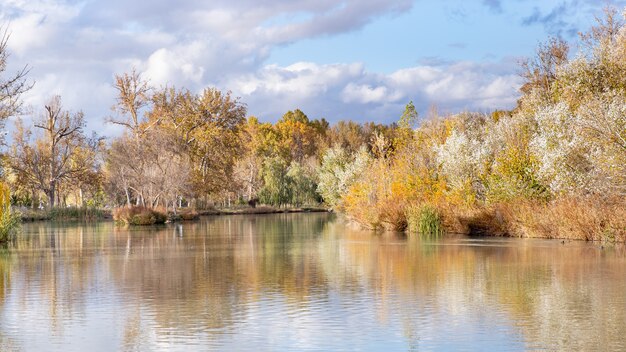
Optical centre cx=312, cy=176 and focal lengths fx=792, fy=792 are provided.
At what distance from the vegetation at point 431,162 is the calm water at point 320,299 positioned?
3.78 m

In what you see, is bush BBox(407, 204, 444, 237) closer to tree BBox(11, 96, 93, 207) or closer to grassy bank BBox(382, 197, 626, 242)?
grassy bank BBox(382, 197, 626, 242)

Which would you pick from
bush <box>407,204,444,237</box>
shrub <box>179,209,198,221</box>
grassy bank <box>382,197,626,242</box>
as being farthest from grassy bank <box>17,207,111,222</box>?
bush <box>407,204,444,237</box>

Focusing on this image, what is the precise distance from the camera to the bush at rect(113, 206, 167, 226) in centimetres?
5500

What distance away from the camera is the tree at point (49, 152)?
73750 mm

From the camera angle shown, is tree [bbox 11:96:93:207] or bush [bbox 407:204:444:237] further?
tree [bbox 11:96:93:207]

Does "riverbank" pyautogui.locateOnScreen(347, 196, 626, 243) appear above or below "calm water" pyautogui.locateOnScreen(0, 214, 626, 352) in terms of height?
above

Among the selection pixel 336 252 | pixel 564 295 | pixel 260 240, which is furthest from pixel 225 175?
pixel 564 295

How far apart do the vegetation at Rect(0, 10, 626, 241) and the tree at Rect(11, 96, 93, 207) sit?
0.13 meters

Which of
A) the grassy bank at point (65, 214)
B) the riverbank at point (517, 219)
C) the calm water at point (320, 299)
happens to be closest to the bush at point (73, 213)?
the grassy bank at point (65, 214)

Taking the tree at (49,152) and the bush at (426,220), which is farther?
the tree at (49,152)

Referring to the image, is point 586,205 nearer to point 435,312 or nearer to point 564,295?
point 564,295

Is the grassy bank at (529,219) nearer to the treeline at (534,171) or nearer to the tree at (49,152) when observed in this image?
the treeline at (534,171)

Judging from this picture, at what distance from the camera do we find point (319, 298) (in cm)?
1617

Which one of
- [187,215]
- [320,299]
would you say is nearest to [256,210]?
[187,215]
